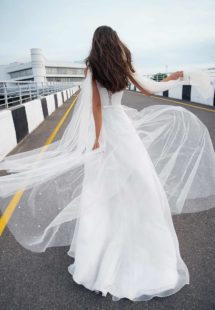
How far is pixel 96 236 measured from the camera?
2281 mm

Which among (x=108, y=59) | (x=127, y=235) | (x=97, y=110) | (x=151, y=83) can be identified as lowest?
(x=127, y=235)

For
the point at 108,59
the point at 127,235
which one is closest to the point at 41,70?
the point at 108,59

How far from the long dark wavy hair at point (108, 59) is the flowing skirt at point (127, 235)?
308 millimetres

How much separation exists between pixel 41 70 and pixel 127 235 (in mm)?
107697

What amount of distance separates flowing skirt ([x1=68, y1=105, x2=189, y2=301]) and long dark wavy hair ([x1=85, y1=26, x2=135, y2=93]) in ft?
1.01

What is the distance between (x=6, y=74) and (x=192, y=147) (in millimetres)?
131510

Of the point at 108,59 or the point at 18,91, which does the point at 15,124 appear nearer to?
the point at 18,91

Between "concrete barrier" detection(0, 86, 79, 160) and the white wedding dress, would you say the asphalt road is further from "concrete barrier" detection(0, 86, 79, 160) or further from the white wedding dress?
"concrete barrier" detection(0, 86, 79, 160)

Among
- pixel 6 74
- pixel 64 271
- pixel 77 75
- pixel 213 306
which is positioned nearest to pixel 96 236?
pixel 64 271

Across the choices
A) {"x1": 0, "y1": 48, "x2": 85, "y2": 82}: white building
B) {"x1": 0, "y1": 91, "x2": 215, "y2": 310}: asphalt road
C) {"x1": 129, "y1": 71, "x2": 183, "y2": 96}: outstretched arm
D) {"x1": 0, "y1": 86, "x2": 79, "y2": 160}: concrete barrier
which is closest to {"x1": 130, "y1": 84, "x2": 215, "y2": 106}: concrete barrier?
{"x1": 0, "y1": 86, "x2": 79, "y2": 160}: concrete barrier

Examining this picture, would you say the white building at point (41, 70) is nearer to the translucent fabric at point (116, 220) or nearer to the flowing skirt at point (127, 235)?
the translucent fabric at point (116, 220)

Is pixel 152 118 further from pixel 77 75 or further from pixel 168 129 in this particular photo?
pixel 77 75

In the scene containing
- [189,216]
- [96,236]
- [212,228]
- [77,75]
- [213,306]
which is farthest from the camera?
[77,75]

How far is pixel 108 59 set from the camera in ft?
6.97
